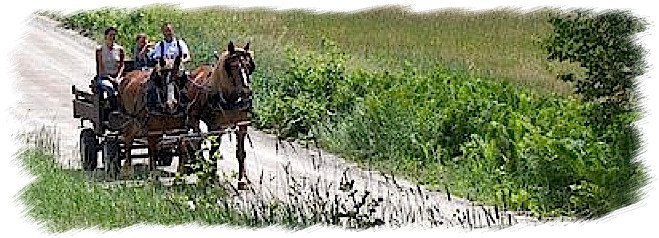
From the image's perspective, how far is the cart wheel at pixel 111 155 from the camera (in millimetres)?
5746

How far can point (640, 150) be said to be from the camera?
A: 215 inches

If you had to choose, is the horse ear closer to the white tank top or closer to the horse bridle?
the horse bridle

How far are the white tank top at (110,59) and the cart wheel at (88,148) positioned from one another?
40cm

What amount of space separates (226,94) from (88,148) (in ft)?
2.63

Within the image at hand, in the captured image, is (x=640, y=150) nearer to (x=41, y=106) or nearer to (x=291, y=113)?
(x=291, y=113)

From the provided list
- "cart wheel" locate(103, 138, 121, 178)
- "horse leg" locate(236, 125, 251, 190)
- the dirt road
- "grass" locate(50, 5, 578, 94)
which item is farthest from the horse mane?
"cart wheel" locate(103, 138, 121, 178)

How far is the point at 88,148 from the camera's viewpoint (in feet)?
19.7

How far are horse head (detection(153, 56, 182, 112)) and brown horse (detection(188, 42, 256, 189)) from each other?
0.10m

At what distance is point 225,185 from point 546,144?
5.03 ft

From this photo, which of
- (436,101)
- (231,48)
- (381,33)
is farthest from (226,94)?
(436,101)

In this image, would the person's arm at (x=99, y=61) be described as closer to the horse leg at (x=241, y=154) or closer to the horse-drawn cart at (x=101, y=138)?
the horse-drawn cart at (x=101, y=138)

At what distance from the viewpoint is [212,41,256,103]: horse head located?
5.49 m

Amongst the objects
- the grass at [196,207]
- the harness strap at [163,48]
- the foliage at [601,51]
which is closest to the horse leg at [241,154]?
the grass at [196,207]

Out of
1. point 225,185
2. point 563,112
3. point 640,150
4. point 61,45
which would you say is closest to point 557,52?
point 563,112
